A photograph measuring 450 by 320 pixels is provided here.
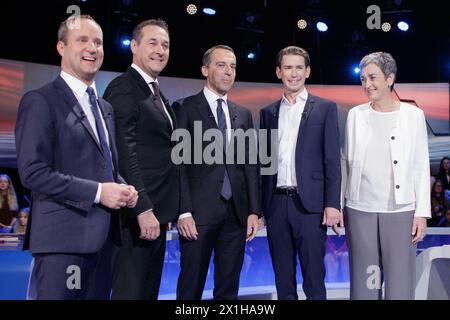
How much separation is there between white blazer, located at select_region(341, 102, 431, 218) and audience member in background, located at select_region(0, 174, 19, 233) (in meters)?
5.02

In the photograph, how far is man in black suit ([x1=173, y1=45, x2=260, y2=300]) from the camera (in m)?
3.08

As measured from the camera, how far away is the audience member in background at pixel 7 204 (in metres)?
6.79

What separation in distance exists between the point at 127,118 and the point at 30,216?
734mm

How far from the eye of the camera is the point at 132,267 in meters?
2.76

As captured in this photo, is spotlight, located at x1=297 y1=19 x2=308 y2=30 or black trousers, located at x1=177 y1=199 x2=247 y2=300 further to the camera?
spotlight, located at x1=297 y1=19 x2=308 y2=30

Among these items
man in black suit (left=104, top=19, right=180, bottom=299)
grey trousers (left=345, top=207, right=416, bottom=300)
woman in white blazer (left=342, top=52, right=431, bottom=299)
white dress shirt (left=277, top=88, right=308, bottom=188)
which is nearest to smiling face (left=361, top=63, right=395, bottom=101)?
woman in white blazer (left=342, top=52, right=431, bottom=299)

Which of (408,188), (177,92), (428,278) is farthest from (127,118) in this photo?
(177,92)

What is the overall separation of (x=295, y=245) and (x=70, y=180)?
5.00 feet

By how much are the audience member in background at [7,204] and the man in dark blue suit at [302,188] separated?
463 centimetres

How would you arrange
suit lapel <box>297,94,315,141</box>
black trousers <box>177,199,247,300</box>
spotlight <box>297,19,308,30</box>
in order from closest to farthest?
1. black trousers <box>177,199,247,300</box>
2. suit lapel <box>297,94,315,141</box>
3. spotlight <box>297,19,308,30</box>

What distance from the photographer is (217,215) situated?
3109 millimetres

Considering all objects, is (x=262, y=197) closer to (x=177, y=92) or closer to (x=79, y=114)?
(x=79, y=114)

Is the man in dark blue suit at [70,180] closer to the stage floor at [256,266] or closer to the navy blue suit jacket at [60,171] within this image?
the navy blue suit jacket at [60,171]

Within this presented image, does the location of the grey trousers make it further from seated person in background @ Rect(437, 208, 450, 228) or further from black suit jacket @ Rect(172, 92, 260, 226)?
seated person in background @ Rect(437, 208, 450, 228)
